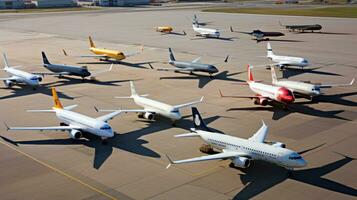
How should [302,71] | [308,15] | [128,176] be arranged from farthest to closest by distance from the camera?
[308,15] → [302,71] → [128,176]

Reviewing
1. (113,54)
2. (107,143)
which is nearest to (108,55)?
(113,54)

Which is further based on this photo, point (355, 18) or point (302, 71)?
point (355, 18)

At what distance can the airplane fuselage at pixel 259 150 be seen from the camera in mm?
35938

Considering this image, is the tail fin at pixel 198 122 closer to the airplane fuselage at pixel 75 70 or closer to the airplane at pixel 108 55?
the airplane fuselage at pixel 75 70

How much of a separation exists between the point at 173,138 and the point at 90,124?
9269 mm

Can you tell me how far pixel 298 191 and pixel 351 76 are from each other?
48571 mm

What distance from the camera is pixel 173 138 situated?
47688mm

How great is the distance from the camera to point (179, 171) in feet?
129

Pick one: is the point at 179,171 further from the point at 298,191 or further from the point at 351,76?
the point at 351,76

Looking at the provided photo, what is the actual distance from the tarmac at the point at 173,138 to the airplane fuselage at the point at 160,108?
1484 millimetres

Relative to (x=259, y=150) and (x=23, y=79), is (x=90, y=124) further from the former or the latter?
(x=23, y=79)

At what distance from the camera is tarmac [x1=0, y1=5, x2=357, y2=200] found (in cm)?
3622

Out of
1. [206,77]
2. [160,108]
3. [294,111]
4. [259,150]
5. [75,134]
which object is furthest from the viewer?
[206,77]

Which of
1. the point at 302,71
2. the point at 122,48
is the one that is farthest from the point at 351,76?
the point at 122,48
